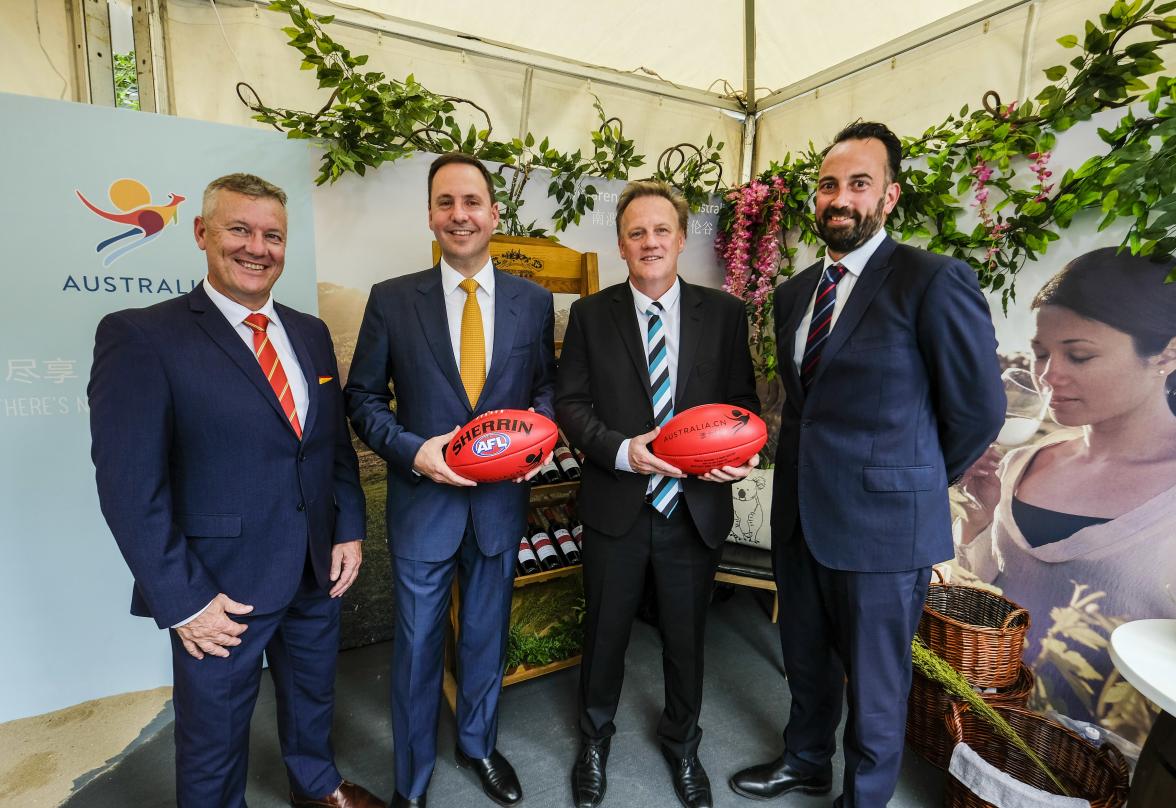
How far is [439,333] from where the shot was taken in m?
1.69

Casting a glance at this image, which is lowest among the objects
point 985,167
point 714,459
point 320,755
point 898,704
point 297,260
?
point 320,755

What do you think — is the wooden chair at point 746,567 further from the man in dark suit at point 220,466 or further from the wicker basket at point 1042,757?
the man in dark suit at point 220,466

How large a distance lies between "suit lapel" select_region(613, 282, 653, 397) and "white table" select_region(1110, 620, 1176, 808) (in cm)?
137

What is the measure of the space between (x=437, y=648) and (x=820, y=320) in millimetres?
1562

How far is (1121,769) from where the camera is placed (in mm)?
1657

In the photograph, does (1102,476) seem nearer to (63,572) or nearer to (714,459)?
(714,459)

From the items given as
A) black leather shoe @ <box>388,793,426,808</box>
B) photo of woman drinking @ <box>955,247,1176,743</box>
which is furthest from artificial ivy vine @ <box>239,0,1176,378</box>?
black leather shoe @ <box>388,793,426,808</box>

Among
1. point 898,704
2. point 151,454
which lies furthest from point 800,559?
point 151,454

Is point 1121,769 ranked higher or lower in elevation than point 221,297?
lower

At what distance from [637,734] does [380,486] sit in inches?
66.0

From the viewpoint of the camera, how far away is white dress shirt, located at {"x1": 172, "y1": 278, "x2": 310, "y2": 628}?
146 cm

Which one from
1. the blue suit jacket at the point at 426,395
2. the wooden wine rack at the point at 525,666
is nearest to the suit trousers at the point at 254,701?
the blue suit jacket at the point at 426,395

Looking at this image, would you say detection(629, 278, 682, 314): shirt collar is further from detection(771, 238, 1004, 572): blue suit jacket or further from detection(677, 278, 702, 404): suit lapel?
detection(771, 238, 1004, 572): blue suit jacket

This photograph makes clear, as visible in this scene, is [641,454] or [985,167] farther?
[985,167]
